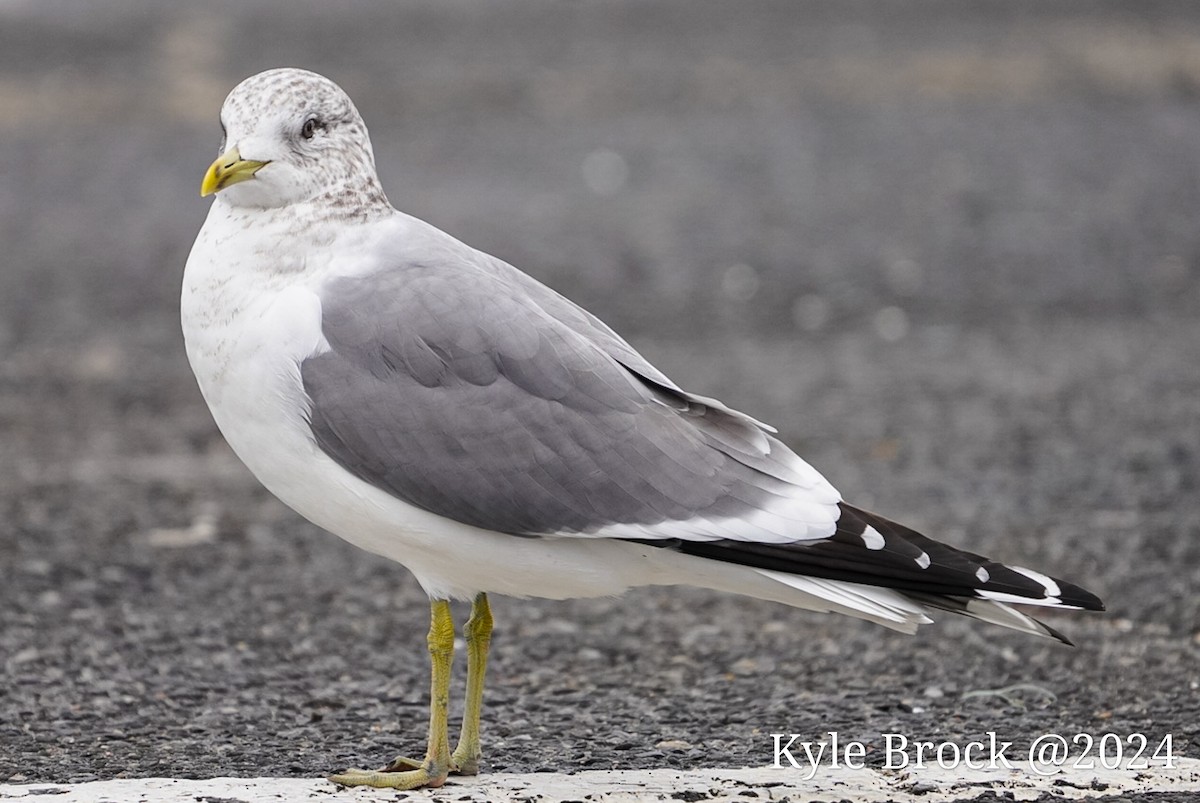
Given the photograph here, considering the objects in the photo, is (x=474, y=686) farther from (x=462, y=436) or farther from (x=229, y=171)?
(x=229, y=171)

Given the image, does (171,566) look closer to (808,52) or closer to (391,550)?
(391,550)

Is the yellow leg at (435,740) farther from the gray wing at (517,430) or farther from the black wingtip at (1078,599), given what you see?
the black wingtip at (1078,599)

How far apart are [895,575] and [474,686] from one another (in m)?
1.01

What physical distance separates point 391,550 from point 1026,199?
303 inches

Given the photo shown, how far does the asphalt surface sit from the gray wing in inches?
30.1

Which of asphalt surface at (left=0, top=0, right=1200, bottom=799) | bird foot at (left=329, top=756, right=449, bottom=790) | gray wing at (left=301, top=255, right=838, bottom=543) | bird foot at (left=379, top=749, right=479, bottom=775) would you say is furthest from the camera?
asphalt surface at (left=0, top=0, right=1200, bottom=799)

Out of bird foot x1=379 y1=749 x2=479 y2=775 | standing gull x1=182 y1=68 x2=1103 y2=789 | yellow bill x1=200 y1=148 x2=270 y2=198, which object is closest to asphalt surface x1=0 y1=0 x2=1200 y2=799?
bird foot x1=379 y1=749 x2=479 y2=775

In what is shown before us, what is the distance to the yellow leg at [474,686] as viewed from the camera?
3676mm

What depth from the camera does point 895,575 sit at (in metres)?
3.30

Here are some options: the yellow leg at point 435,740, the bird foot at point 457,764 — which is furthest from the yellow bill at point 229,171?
the bird foot at point 457,764

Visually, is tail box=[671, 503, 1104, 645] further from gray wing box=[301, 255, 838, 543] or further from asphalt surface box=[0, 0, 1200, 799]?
asphalt surface box=[0, 0, 1200, 799]

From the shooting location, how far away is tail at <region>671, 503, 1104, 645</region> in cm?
326

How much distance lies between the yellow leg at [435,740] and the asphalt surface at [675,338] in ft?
0.87

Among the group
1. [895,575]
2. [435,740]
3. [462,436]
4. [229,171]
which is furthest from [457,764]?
[229,171]
